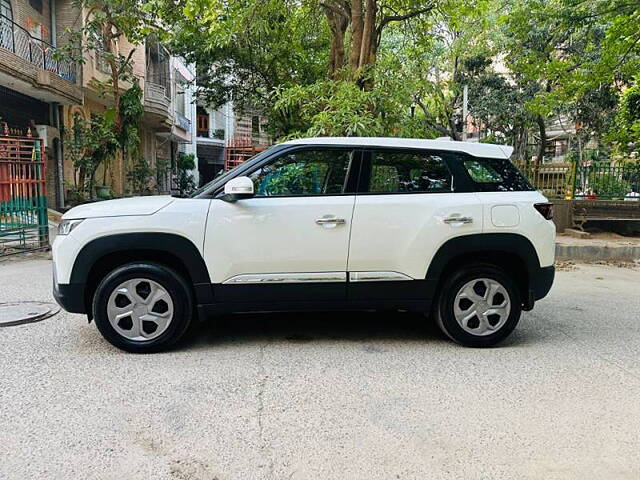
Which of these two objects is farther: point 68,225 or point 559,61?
point 559,61

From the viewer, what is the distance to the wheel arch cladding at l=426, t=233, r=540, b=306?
439 cm

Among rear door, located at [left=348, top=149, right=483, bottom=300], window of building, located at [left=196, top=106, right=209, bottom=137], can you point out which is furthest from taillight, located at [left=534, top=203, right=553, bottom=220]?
window of building, located at [left=196, top=106, right=209, bottom=137]

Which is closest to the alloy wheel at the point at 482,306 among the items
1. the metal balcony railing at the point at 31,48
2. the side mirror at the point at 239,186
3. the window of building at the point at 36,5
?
the side mirror at the point at 239,186

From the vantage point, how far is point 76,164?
48.6ft

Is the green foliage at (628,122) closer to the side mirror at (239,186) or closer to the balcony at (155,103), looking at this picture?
the side mirror at (239,186)

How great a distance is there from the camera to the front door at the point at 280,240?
420 cm

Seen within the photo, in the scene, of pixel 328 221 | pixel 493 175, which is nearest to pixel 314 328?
pixel 328 221

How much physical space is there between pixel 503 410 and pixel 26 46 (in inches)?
624

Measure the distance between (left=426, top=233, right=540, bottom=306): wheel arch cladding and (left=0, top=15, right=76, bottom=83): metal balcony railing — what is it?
1295 centimetres

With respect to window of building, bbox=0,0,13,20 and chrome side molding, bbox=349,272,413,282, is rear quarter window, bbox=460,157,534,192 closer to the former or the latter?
chrome side molding, bbox=349,272,413,282

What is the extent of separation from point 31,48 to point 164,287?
44.7 ft

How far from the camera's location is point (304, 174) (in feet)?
14.6

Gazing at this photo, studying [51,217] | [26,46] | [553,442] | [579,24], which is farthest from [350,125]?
[26,46]

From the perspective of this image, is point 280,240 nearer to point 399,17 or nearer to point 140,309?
point 140,309
